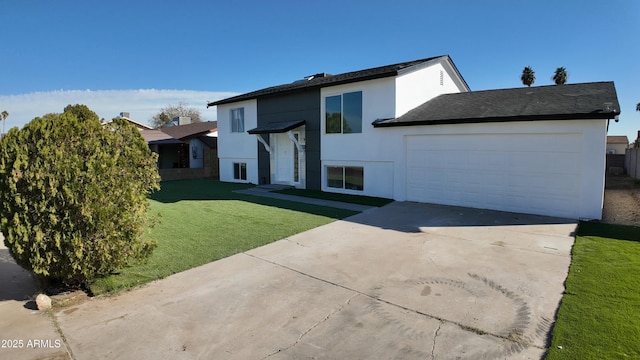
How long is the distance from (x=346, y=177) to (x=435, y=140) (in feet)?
13.2

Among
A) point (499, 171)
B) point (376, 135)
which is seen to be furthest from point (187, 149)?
point (499, 171)

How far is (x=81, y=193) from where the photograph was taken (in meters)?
4.39

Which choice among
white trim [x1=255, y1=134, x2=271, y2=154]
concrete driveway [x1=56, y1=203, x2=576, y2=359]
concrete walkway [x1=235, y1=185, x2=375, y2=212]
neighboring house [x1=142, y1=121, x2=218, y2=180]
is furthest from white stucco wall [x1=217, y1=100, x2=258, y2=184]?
concrete driveway [x1=56, y1=203, x2=576, y2=359]

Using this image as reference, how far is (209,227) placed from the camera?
845cm

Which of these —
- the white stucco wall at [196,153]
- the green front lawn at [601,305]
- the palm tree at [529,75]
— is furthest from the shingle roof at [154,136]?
the palm tree at [529,75]

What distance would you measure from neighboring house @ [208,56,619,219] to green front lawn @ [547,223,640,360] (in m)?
3.07

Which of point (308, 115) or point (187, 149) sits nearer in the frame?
point (308, 115)

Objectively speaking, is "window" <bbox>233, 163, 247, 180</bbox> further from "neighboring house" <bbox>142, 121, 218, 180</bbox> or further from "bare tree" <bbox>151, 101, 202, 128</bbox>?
→ "bare tree" <bbox>151, 101, 202, 128</bbox>

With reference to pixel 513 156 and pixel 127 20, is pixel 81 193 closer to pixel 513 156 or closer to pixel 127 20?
pixel 513 156

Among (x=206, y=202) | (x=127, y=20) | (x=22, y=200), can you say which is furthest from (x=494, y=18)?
(x=22, y=200)

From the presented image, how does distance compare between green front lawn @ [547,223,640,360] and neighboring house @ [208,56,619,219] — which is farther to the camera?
neighboring house @ [208,56,619,219]

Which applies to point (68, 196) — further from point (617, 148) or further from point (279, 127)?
point (617, 148)

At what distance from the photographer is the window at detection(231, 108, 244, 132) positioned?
18.3 meters

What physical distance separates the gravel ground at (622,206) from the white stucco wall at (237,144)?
14215 millimetres
